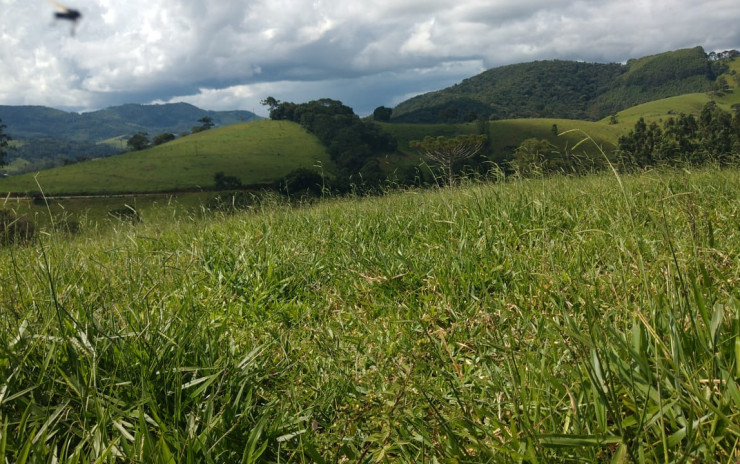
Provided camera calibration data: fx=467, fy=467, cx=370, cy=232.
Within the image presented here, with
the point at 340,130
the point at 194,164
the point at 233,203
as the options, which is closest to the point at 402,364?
the point at 233,203

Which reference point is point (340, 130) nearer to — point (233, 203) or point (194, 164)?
point (194, 164)

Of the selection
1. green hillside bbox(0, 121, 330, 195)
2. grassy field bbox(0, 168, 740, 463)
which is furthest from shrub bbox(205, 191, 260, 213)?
green hillside bbox(0, 121, 330, 195)

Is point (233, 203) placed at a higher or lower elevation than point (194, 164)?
lower

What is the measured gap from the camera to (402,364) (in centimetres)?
279

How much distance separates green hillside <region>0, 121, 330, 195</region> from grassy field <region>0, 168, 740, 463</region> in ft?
281

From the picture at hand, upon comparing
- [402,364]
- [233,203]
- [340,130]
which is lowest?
[402,364]

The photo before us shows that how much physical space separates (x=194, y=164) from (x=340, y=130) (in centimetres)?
3801

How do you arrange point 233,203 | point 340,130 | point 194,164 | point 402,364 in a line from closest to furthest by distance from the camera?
point 402,364
point 233,203
point 194,164
point 340,130

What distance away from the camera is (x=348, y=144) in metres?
114

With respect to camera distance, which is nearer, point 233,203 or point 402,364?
point 402,364

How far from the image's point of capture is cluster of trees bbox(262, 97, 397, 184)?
352 feet

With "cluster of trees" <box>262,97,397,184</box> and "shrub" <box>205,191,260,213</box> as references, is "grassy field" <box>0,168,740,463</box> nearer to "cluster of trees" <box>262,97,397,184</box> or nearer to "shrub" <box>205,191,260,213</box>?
"shrub" <box>205,191,260,213</box>

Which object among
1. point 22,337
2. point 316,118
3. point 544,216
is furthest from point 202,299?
point 316,118

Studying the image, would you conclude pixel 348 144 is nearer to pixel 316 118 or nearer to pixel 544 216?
pixel 316 118
